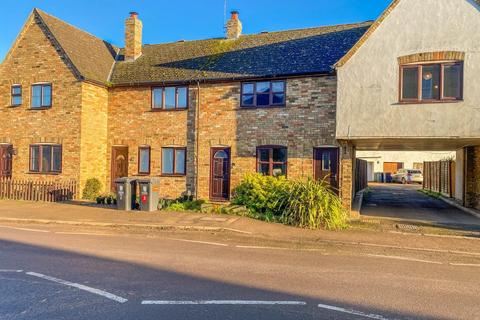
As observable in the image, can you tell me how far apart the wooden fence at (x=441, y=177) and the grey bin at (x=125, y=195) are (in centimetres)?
1720

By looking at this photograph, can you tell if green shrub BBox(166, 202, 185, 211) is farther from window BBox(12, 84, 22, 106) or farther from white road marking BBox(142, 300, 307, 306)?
window BBox(12, 84, 22, 106)

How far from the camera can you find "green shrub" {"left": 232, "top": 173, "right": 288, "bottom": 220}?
42.8 feet

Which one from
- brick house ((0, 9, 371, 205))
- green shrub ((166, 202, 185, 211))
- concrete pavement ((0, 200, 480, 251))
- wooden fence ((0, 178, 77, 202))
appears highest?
brick house ((0, 9, 371, 205))

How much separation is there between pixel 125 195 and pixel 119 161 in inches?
201

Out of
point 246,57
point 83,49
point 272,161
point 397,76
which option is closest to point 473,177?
point 397,76

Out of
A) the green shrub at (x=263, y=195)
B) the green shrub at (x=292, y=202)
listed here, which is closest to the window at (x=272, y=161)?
the green shrub at (x=292, y=202)

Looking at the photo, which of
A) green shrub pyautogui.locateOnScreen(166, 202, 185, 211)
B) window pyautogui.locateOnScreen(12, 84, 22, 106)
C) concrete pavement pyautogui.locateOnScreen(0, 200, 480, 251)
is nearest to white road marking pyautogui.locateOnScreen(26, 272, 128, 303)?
concrete pavement pyautogui.locateOnScreen(0, 200, 480, 251)

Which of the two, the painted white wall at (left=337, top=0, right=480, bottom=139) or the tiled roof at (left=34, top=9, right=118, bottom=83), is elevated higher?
the tiled roof at (left=34, top=9, right=118, bottom=83)

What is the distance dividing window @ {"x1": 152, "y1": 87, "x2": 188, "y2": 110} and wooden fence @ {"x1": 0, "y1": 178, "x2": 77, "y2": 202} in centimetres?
540

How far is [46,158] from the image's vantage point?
18.8 m

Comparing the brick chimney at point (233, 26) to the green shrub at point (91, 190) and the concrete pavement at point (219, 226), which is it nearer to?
the green shrub at point (91, 190)

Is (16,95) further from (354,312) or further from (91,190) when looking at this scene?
(354,312)

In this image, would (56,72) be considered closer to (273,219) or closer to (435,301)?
(273,219)

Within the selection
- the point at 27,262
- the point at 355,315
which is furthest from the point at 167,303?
the point at 27,262
